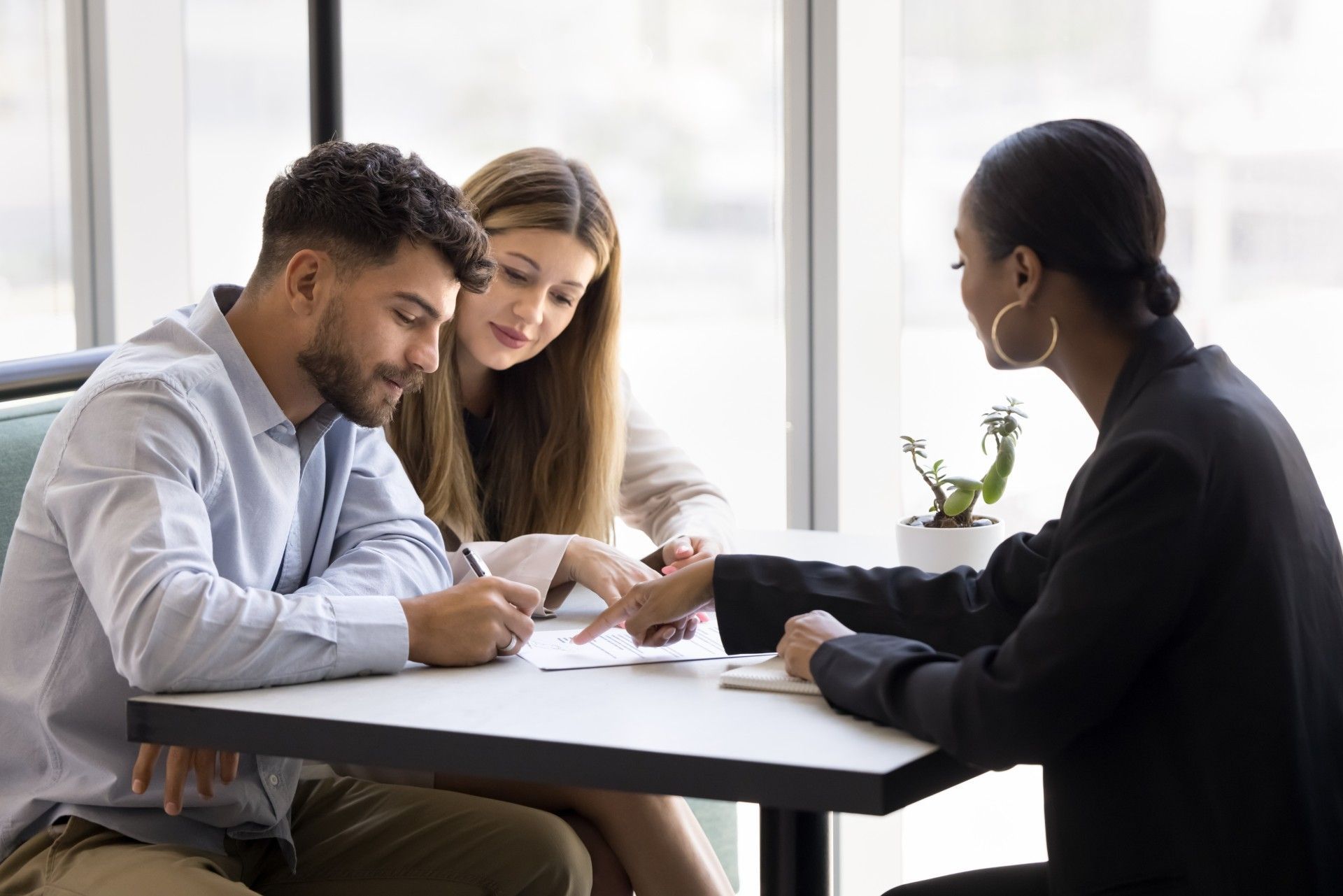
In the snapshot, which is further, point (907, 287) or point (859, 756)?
point (907, 287)

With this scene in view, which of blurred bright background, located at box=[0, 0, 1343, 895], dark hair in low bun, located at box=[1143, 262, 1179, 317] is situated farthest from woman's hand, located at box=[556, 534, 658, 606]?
blurred bright background, located at box=[0, 0, 1343, 895]

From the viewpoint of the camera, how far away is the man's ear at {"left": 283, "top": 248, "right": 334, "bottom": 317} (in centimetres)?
156

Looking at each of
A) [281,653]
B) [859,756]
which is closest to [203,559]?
[281,653]

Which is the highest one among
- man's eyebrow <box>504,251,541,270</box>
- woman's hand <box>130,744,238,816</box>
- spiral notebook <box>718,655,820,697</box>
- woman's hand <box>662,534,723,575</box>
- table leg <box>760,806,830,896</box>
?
man's eyebrow <box>504,251,541,270</box>

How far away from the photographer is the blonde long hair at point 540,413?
211 centimetres

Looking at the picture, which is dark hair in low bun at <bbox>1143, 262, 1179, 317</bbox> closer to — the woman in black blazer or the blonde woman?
the woman in black blazer

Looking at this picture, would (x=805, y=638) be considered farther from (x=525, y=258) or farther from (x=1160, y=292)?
(x=525, y=258)

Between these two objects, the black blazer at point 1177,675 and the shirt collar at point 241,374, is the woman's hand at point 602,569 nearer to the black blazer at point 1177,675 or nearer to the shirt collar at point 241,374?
the shirt collar at point 241,374

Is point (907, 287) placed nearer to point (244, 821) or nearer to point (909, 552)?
point (909, 552)

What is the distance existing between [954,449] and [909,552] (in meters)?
1.14

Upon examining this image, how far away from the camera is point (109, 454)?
136cm

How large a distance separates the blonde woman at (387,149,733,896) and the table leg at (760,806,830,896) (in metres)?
0.53

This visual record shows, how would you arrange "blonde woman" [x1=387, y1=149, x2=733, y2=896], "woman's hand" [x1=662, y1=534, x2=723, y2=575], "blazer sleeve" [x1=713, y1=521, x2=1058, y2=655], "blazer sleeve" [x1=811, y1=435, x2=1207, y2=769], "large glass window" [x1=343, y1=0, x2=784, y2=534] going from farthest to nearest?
"large glass window" [x1=343, y1=0, x2=784, y2=534]
"blonde woman" [x1=387, y1=149, x2=733, y2=896]
"woman's hand" [x1=662, y1=534, x2=723, y2=575]
"blazer sleeve" [x1=713, y1=521, x2=1058, y2=655]
"blazer sleeve" [x1=811, y1=435, x2=1207, y2=769]

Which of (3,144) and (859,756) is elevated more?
(3,144)
